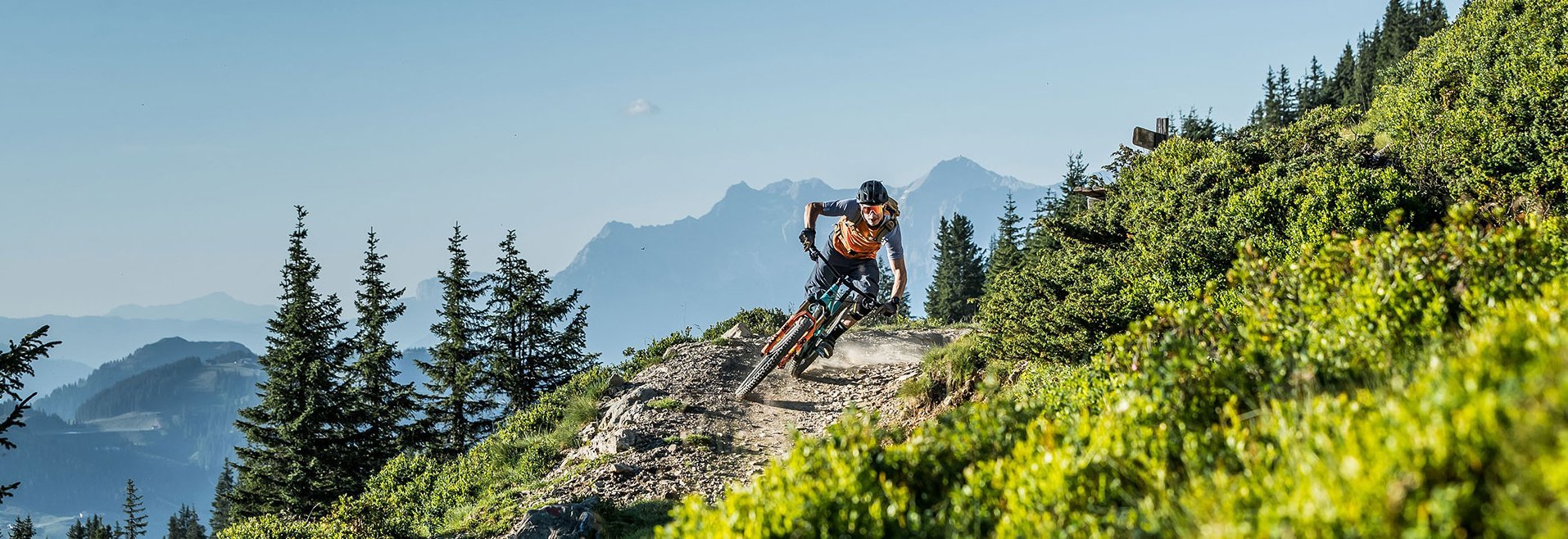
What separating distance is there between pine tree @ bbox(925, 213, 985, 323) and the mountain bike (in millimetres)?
52024

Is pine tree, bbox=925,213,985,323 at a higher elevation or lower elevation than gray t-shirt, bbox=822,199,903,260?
higher

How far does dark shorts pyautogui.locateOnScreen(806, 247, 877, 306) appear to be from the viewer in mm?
12672

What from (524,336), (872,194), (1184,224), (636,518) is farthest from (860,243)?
(524,336)

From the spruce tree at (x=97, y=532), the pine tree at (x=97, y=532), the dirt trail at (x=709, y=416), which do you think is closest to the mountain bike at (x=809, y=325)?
the dirt trail at (x=709, y=416)

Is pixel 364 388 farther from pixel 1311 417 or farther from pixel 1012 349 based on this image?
pixel 1311 417

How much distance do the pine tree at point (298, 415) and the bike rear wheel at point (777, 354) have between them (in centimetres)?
1914

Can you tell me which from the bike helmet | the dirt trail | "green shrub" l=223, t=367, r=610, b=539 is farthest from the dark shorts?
"green shrub" l=223, t=367, r=610, b=539

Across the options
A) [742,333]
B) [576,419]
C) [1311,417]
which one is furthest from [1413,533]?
[742,333]

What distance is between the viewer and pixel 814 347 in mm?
13617

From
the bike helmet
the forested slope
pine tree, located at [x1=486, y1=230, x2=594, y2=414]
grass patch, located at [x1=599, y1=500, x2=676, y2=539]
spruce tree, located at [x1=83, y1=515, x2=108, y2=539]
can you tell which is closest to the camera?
the forested slope

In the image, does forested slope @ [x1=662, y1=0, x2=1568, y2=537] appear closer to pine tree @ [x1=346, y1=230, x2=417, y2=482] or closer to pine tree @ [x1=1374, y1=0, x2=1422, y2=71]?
pine tree @ [x1=346, y1=230, x2=417, y2=482]

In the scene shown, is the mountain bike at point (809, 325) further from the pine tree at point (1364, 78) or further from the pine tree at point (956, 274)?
the pine tree at point (1364, 78)

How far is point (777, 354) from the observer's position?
14.0 m

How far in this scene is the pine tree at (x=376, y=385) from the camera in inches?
1216
